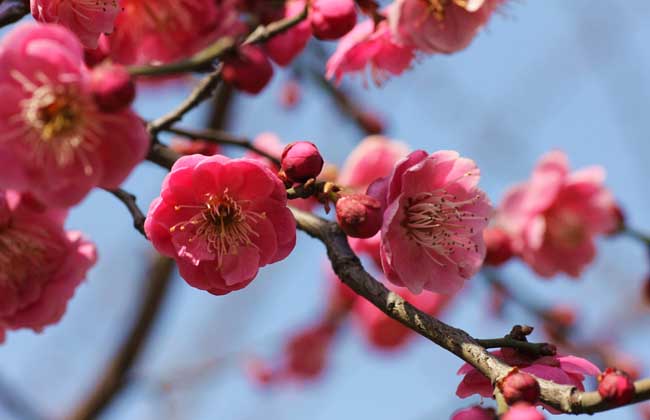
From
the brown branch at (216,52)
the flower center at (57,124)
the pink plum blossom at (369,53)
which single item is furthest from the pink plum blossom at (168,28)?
the flower center at (57,124)

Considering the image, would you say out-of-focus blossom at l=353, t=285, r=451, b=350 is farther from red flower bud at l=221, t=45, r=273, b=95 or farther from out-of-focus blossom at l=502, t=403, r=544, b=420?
out-of-focus blossom at l=502, t=403, r=544, b=420

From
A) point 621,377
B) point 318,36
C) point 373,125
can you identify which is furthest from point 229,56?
point 373,125

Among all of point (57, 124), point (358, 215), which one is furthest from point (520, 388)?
point (57, 124)

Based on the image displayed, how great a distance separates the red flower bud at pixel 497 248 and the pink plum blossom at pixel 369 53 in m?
0.80

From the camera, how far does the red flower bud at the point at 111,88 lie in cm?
110

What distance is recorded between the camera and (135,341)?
128 inches

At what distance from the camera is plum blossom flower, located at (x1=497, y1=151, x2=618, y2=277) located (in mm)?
2732

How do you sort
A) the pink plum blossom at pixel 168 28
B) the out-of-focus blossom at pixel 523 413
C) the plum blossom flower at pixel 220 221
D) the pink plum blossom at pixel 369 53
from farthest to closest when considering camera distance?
the pink plum blossom at pixel 168 28 → the pink plum blossom at pixel 369 53 → the plum blossom flower at pixel 220 221 → the out-of-focus blossom at pixel 523 413

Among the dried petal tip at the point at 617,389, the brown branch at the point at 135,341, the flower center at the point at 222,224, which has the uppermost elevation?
the dried petal tip at the point at 617,389

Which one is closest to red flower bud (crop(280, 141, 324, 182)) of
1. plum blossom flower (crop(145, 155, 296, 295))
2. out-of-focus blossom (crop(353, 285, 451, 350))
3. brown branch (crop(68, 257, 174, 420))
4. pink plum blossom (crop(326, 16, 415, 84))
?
plum blossom flower (crop(145, 155, 296, 295))

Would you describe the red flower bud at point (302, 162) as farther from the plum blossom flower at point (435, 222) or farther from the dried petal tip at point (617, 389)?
the dried petal tip at point (617, 389)

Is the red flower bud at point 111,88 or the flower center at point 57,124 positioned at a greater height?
the red flower bud at point 111,88

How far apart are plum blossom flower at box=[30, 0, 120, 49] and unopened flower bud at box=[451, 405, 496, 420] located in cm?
87

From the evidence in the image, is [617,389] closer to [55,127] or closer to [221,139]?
[55,127]
